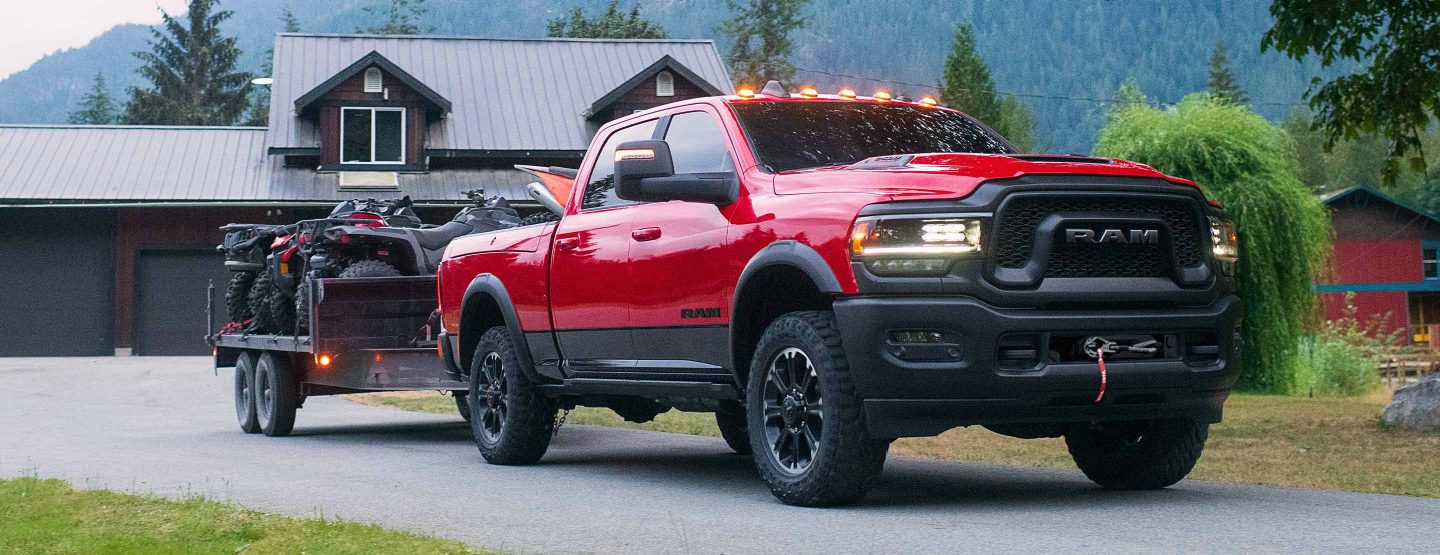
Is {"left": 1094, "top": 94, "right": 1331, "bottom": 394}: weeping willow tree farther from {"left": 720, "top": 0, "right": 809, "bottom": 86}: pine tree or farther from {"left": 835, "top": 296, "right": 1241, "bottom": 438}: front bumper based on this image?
{"left": 720, "top": 0, "right": 809, "bottom": 86}: pine tree

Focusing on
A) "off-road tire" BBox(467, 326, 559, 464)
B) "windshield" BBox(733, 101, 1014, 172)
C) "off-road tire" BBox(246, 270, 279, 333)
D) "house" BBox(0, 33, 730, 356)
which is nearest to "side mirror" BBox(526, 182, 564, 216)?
"off-road tire" BBox(467, 326, 559, 464)

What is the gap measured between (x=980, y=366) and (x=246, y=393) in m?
9.58

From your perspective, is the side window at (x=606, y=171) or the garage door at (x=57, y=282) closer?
the side window at (x=606, y=171)

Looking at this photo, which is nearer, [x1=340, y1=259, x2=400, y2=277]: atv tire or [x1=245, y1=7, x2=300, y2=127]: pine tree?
[x1=340, y1=259, x2=400, y2=277]: atv tire

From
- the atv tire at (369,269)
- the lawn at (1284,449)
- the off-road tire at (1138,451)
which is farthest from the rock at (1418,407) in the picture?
the atv tire at (369,269)

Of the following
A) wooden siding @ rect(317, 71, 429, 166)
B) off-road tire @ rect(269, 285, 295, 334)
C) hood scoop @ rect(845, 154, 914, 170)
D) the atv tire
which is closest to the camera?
hood scoop @ rect(845, 154, 914, 170)

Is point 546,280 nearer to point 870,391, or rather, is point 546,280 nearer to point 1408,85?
point 870,391

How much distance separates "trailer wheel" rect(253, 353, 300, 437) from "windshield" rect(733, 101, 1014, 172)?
6.73m

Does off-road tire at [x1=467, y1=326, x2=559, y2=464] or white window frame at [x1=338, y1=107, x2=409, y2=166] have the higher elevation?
white window frame at [x1=338, y1=107, x2=409, y2=166]

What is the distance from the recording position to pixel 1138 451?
319 inches

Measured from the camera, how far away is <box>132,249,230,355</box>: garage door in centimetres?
3575

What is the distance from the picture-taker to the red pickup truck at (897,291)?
691 cm

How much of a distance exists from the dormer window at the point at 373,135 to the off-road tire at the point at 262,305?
22.3 metres

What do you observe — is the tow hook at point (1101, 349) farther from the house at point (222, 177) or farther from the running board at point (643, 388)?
the house at point (222, 177)
